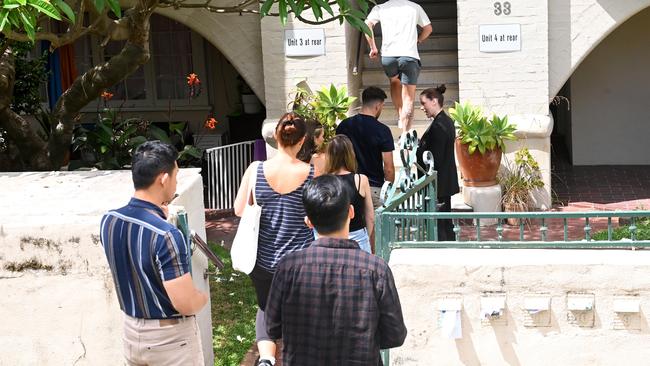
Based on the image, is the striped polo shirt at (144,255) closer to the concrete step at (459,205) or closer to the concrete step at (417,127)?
the concrete step at (459,205)

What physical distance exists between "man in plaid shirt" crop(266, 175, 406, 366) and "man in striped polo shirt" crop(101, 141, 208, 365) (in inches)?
19.9

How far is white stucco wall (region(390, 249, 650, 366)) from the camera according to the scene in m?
5.18

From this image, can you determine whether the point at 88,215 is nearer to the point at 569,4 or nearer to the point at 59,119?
the point at 59,119

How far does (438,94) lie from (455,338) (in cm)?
355

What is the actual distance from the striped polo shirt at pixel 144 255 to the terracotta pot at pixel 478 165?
6676 mm

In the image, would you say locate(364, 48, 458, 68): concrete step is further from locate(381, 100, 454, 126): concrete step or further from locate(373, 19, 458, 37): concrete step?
locate(381, 100, 454, 126): concrete step

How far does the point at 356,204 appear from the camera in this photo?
6199 millimetres

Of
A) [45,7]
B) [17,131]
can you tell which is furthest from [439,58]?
[45,7]

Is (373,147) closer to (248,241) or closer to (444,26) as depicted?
(248,241)

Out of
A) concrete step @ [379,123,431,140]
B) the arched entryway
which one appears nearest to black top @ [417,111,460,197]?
concrete step @ [379,123,431,140]

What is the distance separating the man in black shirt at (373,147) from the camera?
297 inches

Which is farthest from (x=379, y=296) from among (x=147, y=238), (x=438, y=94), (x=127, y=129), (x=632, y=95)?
(x=632, y=95)

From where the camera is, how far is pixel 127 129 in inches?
457

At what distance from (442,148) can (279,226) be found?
2.90 meters
